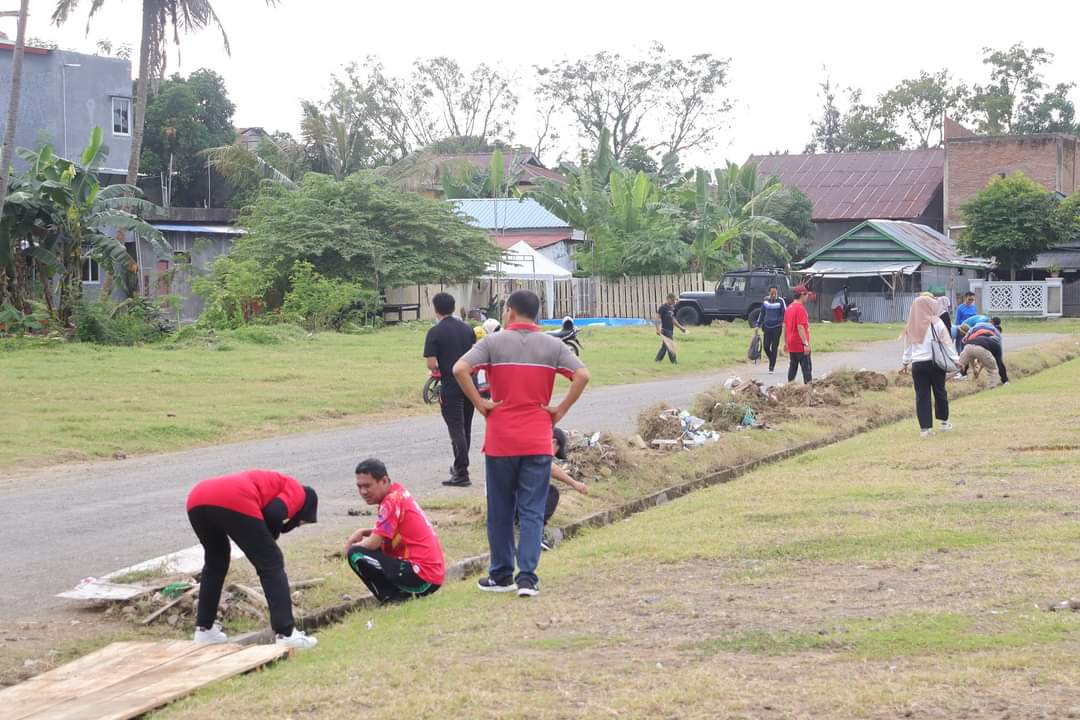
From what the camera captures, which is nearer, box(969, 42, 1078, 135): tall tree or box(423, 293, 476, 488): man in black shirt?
box(423, 293, 476, 488): man in black shirt

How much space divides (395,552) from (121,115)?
4022 centimetres

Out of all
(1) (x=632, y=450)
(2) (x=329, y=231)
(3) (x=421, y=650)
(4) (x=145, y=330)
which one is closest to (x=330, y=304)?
(2) (x=329, y=231)

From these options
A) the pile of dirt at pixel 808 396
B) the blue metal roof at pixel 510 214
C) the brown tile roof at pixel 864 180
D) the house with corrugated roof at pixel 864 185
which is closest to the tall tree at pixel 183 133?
the blue metal roof at pixel 510 214

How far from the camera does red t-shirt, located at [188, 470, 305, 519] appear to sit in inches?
276

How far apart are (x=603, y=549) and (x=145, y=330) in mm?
22773

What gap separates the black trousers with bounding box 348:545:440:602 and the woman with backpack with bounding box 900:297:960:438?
8399 millimetres

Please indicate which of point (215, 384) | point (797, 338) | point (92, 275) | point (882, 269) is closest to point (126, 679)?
point (215, 384)

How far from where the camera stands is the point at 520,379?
7969mm

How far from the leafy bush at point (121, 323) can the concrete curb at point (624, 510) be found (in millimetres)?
17422

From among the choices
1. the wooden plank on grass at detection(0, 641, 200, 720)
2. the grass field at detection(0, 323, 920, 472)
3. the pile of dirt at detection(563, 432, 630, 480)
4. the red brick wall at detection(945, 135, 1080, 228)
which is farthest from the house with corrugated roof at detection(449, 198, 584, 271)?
the wooden plank on grass at detection(0, 641, 200, 720)

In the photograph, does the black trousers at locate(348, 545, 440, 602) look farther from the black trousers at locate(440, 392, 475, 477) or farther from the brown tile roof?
the brown tile roof

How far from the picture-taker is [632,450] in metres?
13.9

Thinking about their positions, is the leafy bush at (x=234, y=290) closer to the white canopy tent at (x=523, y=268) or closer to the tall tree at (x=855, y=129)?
the white canopy tent at (x=523, y=268)

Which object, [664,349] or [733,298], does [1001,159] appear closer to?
[733,298]
